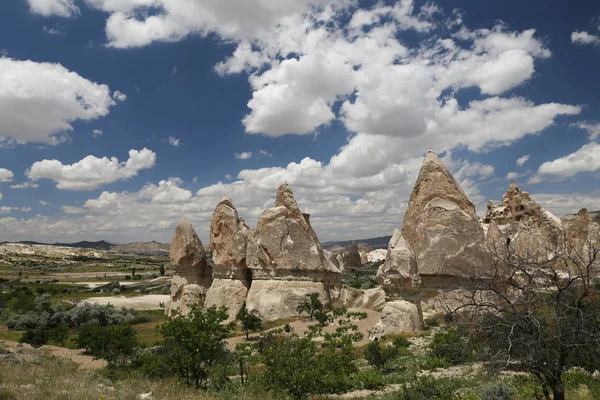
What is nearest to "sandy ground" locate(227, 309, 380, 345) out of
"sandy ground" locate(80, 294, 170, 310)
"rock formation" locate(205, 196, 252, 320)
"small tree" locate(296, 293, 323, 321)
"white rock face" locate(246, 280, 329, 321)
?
"small tree" locate(296, 293, 323, 321)

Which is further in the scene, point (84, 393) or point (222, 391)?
point (222, 391)

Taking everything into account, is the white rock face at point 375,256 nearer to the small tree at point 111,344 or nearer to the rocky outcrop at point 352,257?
the rocky outcrop at point 352,257

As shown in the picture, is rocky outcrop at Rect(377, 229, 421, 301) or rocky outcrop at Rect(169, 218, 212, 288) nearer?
rocky outcrop at Rect(377, 229, 421, 301)

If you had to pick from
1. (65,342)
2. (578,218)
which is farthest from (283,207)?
(578,218)

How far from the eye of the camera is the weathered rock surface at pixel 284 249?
26547 mm

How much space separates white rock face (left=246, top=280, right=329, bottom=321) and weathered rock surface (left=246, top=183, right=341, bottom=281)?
1.59ft

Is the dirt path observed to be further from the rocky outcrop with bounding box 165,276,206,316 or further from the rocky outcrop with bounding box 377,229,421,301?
the rocky outcrop with bounding box 377,229,421,301

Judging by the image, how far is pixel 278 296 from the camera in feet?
83.3

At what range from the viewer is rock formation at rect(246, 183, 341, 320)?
25.6 m

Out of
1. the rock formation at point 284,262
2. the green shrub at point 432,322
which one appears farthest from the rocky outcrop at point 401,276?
the rock formation at point 284,262

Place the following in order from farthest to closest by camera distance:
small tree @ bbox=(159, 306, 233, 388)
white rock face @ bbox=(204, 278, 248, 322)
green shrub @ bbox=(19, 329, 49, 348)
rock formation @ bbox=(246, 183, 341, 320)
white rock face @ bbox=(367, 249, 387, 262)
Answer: white rock face @ bbox=(367, 249, 387, 262) → white rock face @ bbox=(204, 278, 248, 322) → rock formation @ bbox=(246, 183, 341, 320) → green shrub @ bbox=(19, 329, 49, 348) → small tree @ bbox=(159, 306, 233, 388)

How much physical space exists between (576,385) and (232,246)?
2175cm

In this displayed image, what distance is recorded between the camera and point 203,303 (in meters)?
29.4

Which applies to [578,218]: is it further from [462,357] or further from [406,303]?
[462,357]
